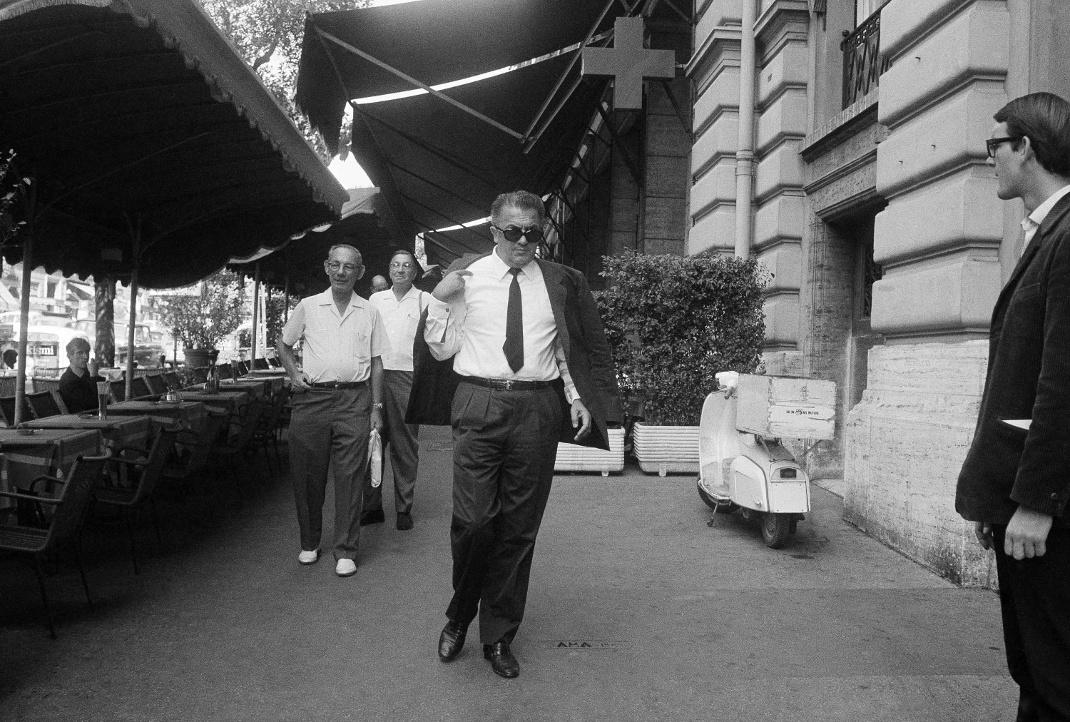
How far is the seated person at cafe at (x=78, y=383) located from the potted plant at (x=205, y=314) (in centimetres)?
1170

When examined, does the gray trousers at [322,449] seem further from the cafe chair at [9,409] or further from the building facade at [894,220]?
the building facade at [894,220]

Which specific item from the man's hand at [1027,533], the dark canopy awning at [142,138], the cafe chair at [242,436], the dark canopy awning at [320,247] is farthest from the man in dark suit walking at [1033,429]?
the dark canopy awning at [320,247]

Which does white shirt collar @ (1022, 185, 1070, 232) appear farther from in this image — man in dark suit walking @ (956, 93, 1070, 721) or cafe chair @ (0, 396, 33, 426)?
cafe chair @ (0, 396, 33, 426)

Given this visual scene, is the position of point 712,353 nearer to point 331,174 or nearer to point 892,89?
point 892,89

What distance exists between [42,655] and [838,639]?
366cm

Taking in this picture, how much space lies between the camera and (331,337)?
572 centimetres

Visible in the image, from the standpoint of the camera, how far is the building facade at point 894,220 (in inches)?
214

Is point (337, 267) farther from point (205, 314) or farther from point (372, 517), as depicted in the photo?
point (205, 314)

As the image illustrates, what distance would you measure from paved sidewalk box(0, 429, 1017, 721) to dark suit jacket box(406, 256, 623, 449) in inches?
41.9

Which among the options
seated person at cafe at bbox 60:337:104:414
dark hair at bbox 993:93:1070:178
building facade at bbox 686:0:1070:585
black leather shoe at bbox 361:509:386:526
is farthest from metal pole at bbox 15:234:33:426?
dark hair at bbox 993:93:1070:178

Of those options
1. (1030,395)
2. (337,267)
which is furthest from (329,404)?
(1030,395)

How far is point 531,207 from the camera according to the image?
3.98m

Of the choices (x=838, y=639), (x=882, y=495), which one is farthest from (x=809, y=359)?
(x=838, y=639)

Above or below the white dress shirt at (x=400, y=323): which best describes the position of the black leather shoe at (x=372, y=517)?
below
